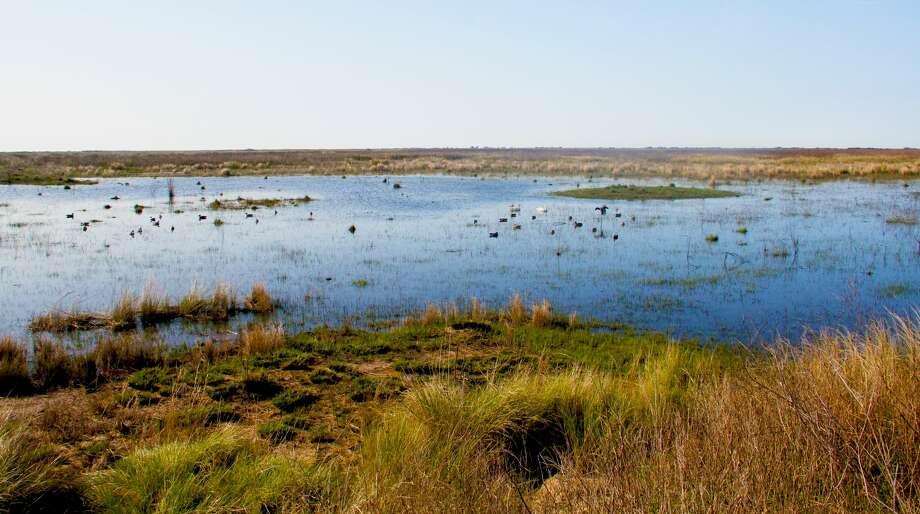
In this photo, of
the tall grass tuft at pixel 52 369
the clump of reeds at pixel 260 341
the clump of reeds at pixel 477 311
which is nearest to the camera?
the tall grass tuft at pixel 52 369

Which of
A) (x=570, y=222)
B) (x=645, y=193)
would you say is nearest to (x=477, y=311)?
(x=570, y=222)

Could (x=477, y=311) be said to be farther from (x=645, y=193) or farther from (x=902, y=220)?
(x=645, y=193)

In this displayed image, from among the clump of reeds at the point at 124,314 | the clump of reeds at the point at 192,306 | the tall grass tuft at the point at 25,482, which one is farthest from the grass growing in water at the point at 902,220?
the tall grass tuft at the point at 25,482

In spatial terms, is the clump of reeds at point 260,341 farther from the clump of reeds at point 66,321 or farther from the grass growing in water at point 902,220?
the grass growing in water at point 902,220

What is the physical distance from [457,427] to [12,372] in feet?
21.0

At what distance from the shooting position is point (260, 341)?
10.1m

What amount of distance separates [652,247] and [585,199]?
1616 centimetres

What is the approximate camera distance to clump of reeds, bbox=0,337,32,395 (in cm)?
839

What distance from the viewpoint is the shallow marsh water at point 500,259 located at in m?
13.1

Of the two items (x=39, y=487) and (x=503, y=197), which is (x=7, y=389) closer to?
(x=39, y=487)

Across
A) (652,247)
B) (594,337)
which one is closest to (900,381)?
(594,337)

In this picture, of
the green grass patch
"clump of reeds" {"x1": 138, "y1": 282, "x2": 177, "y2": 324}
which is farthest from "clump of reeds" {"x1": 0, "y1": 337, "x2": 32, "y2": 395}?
the green grass patch

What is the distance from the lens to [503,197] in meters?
38.8

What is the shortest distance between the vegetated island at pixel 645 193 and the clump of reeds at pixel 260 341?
2857cm
